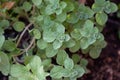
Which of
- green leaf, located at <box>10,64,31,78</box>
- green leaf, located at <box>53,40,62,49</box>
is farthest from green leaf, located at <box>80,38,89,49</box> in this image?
green leaf, located at <box>10,64,31,78</box>

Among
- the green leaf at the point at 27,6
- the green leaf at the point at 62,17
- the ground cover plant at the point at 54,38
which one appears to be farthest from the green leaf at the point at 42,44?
the green leaf at the point at 27,6

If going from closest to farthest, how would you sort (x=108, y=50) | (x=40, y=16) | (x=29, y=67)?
(x=29, y=67), (x=40, y=16), (x=108, y=50)

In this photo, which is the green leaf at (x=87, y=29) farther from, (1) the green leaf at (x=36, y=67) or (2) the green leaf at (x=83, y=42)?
(1) the green leaf at (x=36, y=67)

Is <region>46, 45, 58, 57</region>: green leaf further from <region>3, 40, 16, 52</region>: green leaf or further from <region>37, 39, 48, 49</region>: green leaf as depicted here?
<region>3, 40, 16, 52</region>: green leaf

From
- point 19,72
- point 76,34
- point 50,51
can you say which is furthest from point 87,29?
point 19,72

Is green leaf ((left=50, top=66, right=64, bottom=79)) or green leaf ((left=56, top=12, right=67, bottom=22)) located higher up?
green leaf ((left=56, top=12, right=67, bottom=22))

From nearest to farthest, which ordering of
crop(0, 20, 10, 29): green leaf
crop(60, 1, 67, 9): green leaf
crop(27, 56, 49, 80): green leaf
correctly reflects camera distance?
crop(27, 56, 49, 80): green leaf < crop(60, 1, 67, 9): green leaf < crop(0, 20, 10, 29): green leaf

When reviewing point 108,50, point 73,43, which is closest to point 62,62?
point 73,43

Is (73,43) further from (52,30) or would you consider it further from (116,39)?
(116,39)
